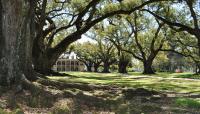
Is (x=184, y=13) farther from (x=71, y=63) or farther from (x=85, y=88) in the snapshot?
(x=71, y=63)

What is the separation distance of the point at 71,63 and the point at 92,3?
89000 millimetres

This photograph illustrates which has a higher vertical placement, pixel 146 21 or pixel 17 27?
pixel 146 21

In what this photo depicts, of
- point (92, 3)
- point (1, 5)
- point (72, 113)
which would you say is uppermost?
point (92, 3)

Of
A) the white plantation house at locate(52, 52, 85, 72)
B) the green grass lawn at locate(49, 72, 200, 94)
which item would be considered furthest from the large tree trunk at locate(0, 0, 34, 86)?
the white plantation house at locate(52, 52, 85, 72)

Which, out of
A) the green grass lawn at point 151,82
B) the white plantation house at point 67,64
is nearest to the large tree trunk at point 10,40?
the green grass lawn at point 151,82

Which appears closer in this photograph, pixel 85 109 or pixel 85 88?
pixel 85 109

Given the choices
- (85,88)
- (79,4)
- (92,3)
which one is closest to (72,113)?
(85,88)

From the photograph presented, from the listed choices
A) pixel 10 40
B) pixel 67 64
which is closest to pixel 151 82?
pixel 10 40

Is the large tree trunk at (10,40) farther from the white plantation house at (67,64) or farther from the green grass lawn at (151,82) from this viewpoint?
the white plantation house at (67,64)

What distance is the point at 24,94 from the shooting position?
11.9 metres

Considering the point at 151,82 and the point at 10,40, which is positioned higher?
the point at 10,40

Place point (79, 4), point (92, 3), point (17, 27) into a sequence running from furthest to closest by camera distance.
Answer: point (79, 4) < point (92, 3) < point (17, 27)

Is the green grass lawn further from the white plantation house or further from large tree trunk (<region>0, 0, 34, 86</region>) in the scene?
the white plantation house

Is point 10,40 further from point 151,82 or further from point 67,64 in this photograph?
point 67,64
